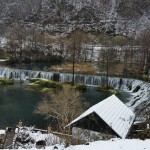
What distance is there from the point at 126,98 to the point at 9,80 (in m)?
22.4

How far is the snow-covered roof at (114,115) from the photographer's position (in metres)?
25.2

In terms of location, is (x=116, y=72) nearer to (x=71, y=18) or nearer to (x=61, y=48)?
(x=61, y=48)

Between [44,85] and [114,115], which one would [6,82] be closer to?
[44,85]

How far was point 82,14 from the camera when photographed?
141375 mm

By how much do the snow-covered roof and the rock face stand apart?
94784 millimetres

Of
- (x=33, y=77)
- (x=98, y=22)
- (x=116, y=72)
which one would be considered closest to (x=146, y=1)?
(x=98, y=22)

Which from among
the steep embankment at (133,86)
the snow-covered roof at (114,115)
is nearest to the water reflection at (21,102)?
the steep embankment at (133,86)

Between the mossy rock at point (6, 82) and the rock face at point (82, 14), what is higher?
the rock face at point (82, 14)

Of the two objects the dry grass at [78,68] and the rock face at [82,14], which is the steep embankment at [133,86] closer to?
the dry grass at [78,68]

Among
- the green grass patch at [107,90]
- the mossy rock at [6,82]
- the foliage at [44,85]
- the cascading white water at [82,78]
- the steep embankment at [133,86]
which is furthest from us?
the mossy rock at [6,82]

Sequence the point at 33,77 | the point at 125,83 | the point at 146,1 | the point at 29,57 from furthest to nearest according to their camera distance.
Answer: the point at 146,1 < the point at 29,57 < the point at 33,77 < the point at 125,83

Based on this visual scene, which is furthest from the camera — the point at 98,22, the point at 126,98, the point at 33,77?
the point at 98,22

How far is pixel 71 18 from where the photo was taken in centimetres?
14062

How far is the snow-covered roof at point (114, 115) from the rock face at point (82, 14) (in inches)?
3732
